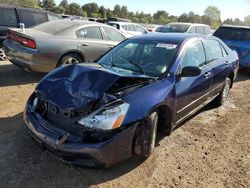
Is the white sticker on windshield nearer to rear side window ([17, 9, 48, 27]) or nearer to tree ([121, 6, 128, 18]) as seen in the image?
rear side window ([17, 9, 48, 27])

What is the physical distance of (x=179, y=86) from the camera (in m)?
4.23

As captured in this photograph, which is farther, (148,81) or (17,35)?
(17,35)

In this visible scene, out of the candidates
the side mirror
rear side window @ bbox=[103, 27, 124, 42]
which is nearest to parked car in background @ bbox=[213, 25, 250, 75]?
rear side window @ bbox=[103, 27, 124, 42]

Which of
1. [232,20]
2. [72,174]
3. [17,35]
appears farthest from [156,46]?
[232,20]

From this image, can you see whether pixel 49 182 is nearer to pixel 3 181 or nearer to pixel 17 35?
pixel 3 181

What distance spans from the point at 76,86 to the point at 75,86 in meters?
0.01

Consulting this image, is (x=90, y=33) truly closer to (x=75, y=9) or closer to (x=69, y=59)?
(x=69, y=59)

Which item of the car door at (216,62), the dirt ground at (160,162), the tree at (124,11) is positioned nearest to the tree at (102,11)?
the tree at (124,11)

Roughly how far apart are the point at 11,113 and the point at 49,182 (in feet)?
7.27

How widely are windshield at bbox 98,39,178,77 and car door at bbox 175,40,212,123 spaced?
0.78 ft

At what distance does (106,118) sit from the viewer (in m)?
3.23

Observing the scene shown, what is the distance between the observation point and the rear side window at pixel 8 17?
9.12 m

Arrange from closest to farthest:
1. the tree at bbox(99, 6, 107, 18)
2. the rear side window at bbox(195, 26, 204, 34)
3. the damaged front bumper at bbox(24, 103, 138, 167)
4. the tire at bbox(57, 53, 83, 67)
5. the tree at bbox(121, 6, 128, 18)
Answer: the damaged front bumper at bbox(24, 103, 138, 167)
the tire at bbox(57, 53, 83, 67)
the rear side window at bbox(195, 26, 204, 34)
the tree at bbox(99, 6, 107, 18)
the tree at bbox(121, 6, 128, 18)

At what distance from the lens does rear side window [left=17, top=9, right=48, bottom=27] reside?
9508mm
